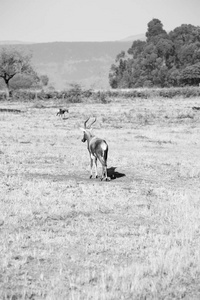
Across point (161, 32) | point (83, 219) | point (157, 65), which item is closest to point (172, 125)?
point (83, 219)

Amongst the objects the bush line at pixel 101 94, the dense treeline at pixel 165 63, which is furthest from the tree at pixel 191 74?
the bush line at pixel 101 94

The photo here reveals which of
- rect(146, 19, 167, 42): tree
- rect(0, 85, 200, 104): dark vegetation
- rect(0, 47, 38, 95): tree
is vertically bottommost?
rect(0, 85, 200, 104): dark vegetation

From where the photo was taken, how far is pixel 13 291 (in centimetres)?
690

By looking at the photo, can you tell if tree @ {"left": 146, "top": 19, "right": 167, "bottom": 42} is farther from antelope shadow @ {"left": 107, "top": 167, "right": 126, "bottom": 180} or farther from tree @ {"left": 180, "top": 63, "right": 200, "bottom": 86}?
antelope shadow @ {"left": 107, "top": 167, "right": 126, "bottom": 180}

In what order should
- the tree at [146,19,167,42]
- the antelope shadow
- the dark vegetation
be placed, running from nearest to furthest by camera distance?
the antelope shadow → the dark vegetation → the tree at [146,19,167,42]

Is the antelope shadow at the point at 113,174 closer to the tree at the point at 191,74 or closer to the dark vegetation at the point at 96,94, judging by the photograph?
the dark vegetation at the point at 96,94

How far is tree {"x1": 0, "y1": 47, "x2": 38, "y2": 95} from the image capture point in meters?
61.9

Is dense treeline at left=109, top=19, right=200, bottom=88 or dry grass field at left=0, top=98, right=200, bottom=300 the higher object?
dense treeline at left=109, top=19, right=200, bottom=88

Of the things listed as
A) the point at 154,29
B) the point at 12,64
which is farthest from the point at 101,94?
the point at 154,29

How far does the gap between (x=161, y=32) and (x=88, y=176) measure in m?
106

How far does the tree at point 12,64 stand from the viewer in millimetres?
61875

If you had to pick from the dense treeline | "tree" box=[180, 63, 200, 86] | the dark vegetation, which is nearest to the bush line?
the dark vegetation

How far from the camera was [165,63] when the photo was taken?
10200cm

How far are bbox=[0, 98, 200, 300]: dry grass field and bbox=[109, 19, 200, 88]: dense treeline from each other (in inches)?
2825
